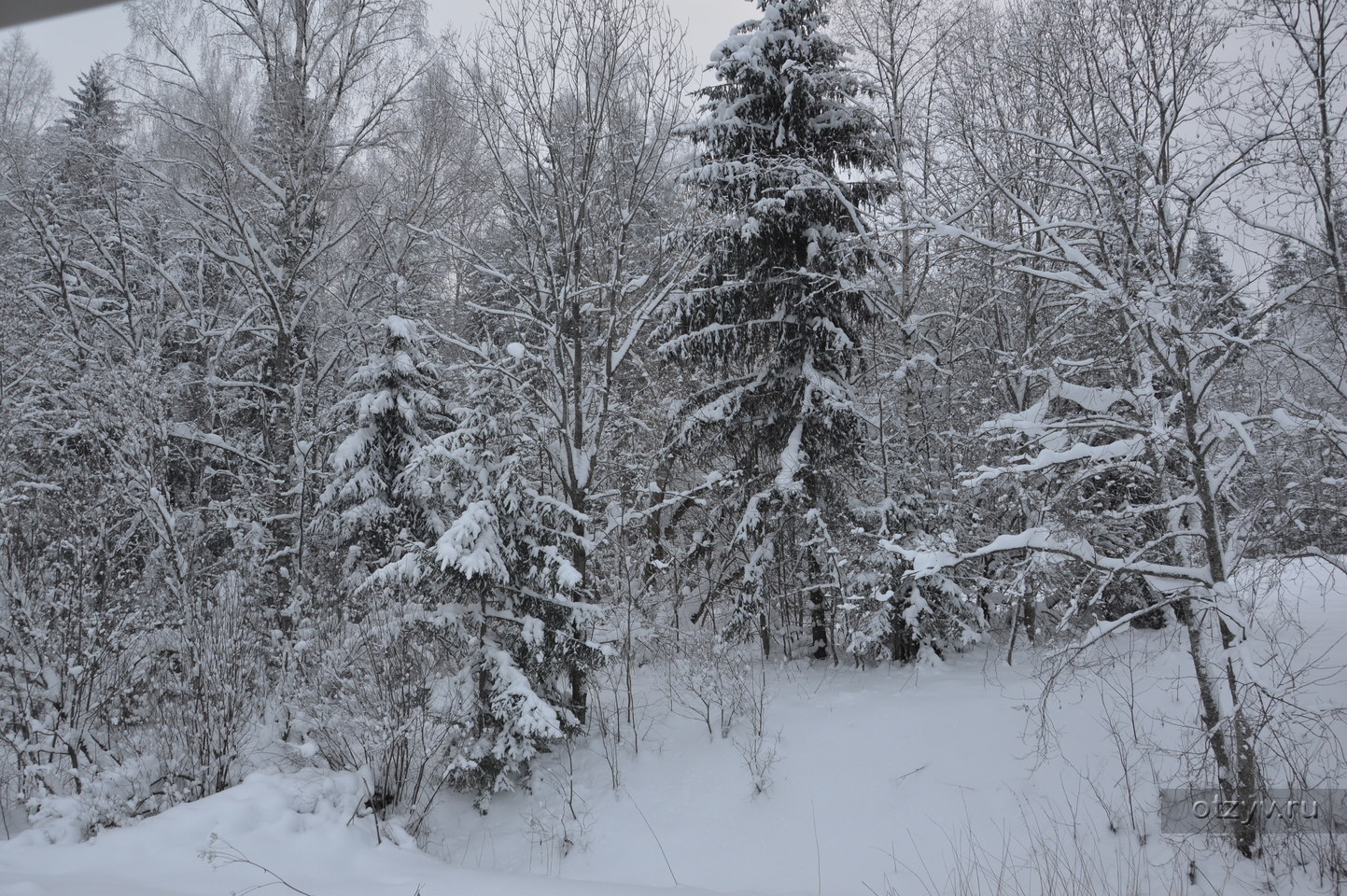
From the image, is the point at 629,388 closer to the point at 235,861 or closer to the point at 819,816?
the point at 819,816

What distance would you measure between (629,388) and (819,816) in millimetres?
9799

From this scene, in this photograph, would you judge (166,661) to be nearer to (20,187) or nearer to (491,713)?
(491,713)

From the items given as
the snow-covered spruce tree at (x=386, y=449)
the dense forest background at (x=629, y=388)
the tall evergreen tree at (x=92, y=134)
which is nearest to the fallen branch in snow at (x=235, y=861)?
the dense forest background at (x=629, y=388)

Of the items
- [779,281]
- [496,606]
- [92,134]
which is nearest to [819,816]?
[496,606]

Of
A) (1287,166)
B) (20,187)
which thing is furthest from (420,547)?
(1287,166)

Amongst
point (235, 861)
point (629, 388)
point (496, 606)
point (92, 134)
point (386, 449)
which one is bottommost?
point (235, 861)

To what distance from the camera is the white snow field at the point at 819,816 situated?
627 cm

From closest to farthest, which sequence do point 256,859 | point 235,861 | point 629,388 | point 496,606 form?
point 235,861
point 256,859
point 496,606
point 629,388

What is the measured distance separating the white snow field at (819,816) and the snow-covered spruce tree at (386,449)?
3.76 metres

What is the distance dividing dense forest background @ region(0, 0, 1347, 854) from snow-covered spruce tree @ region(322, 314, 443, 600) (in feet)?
0.24

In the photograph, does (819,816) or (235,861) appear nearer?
(235,861)

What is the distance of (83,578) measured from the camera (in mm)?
8109

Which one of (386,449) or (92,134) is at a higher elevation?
(92,134)

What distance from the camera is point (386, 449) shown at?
10.8m
